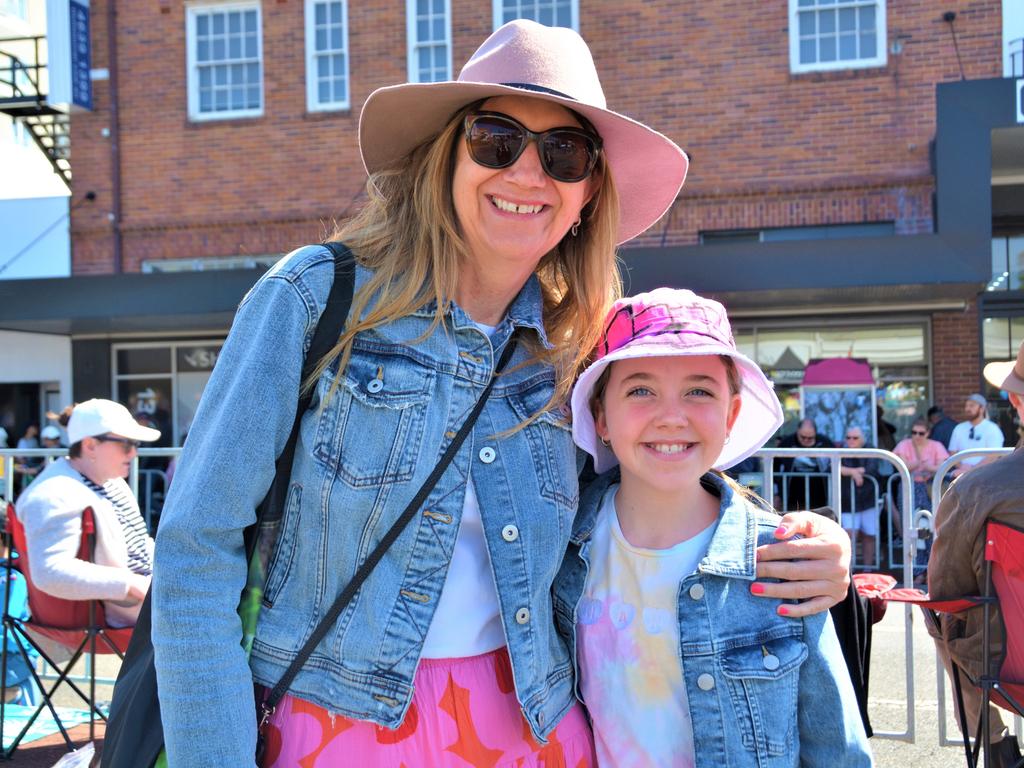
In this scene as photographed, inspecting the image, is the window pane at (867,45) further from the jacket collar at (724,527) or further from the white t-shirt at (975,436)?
the jacket collar at (724,527)

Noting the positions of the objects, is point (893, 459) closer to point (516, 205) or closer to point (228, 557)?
point (516, 205)

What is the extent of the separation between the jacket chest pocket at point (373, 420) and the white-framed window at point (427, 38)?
13.2 meters

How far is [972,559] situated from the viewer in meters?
3.38

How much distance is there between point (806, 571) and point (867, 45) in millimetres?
13081

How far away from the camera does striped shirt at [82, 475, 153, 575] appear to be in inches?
178

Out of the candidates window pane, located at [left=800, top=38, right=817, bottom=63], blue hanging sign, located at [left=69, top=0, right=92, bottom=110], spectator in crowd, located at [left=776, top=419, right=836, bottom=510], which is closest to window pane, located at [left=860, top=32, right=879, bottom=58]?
window pane, located at [left=800, top=38, right=817, bottom=63]

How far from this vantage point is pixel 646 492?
196 centimetres

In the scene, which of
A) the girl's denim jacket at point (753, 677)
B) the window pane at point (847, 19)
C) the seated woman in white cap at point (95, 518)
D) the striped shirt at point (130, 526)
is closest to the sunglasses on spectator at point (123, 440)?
the seated woman in white cap at point (95, 518)

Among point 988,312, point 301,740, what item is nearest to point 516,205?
point 301,740

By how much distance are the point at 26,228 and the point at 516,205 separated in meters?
16.2

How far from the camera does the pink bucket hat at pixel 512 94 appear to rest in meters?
1.73

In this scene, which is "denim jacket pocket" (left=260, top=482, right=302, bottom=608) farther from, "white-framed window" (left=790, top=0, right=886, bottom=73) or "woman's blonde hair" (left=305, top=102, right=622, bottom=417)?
"white-framed window" (left=790, top=0, right=886, bottom=73)

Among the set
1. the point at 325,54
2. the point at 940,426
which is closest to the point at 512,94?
the point at 940,426

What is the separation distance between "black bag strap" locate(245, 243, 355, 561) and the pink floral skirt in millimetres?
321
